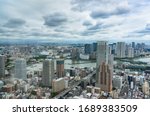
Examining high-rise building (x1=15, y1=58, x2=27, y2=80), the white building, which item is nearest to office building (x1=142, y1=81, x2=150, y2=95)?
the white building

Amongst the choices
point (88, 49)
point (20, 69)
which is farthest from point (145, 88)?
point (20, 69)

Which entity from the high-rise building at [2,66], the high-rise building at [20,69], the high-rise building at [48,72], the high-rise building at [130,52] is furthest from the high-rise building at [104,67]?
the high-rise building at [2,66]

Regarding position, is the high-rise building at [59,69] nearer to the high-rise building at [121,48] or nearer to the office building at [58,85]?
the office building at [58,85]

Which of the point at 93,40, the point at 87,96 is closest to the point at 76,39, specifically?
the point at 93,40

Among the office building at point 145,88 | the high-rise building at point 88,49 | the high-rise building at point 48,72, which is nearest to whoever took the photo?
the office building at point 145,88

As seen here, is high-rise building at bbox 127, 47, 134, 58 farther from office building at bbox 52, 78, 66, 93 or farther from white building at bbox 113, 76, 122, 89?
office building at bbox 52, 78, 66, 93

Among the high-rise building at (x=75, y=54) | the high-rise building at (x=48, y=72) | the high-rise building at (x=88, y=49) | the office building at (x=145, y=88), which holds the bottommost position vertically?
the office building at (x=145, y=88)

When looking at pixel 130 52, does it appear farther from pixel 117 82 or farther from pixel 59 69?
pixel 59 69
